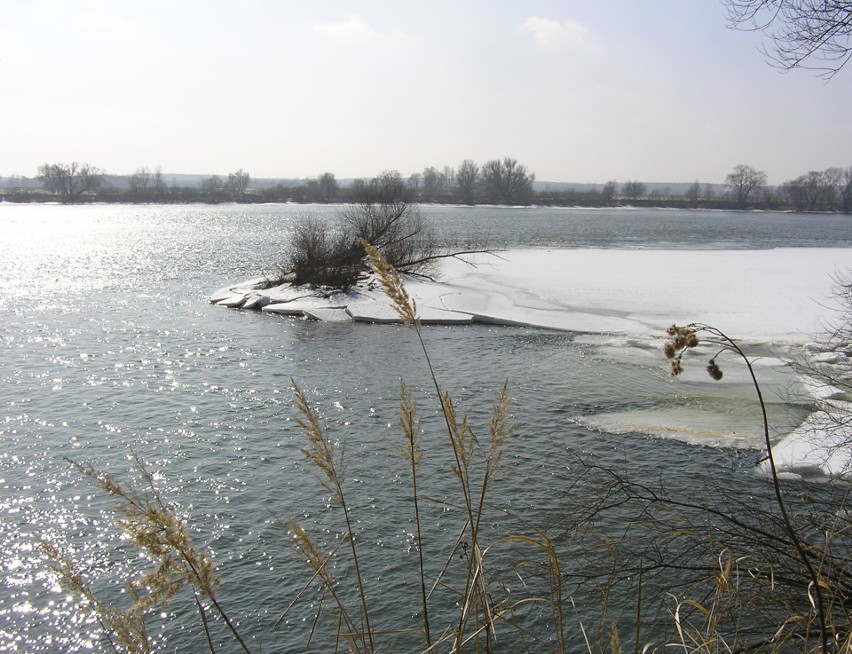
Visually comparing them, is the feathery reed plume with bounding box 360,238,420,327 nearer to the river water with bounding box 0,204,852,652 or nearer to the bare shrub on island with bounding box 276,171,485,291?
the river water with bounding box 0,204,852,652

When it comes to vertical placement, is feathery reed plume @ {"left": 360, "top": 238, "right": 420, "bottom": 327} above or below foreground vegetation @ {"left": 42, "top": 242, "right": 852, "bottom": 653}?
above

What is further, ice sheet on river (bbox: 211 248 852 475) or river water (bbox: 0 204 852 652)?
ice sheet on river (bbox: 211 248 852 475)

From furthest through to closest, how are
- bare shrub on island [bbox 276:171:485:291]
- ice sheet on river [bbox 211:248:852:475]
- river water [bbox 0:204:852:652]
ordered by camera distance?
bare shrub on island [bbox 276:171:485:291] → ice sheet on river [bbox 211:248:852:475] → river water [bbox 0:204:852:652]

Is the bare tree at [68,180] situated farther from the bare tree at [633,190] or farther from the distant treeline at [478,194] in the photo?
the bare tree at [633,190]

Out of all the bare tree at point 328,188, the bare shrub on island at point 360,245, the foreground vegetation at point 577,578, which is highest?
the bare tree at point 328,188

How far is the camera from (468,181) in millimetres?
115125

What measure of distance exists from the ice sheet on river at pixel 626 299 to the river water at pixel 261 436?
0.93 metres

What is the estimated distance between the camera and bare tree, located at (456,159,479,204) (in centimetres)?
11386

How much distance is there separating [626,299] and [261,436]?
1487cm

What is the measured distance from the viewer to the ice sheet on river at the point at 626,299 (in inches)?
680

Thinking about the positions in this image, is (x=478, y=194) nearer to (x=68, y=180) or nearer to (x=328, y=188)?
(x=328, y=188)

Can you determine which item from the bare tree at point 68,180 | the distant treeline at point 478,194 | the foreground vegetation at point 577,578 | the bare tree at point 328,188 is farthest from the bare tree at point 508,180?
the foreground vegetation at point 577,578

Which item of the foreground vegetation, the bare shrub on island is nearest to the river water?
the foreground vegetation

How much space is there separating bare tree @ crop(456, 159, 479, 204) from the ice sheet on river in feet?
273
